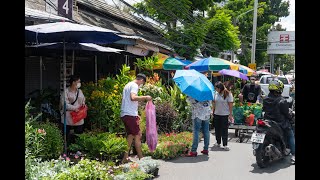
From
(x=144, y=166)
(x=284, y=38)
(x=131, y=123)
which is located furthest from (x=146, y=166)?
(x=284, y=38)

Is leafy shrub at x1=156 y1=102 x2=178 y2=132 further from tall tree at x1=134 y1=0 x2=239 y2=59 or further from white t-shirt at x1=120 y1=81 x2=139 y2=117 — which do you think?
tall tree at x1=134 y1=0 x2=239 y2=59

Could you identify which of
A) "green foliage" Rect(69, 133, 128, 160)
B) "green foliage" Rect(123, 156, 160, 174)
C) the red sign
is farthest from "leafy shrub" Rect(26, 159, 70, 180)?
the red sign

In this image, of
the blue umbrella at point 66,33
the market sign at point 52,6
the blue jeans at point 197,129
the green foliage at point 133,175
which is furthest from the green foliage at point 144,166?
the market sign at point 52,6

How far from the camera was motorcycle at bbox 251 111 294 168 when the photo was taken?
23.0ft

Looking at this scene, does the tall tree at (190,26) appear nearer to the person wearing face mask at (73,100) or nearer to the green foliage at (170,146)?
the green foliage at (170,146)

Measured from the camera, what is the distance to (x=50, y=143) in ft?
19.9

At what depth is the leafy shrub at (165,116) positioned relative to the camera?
31.9 feet

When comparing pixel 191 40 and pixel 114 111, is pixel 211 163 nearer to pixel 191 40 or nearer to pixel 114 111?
pixel 114 111

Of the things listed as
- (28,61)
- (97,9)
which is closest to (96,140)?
(28,61)

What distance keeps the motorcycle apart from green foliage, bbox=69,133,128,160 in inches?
101

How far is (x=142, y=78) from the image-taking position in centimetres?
698

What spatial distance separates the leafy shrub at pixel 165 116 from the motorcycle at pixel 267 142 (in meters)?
3.10

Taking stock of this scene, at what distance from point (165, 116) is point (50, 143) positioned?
4199 millimetres
